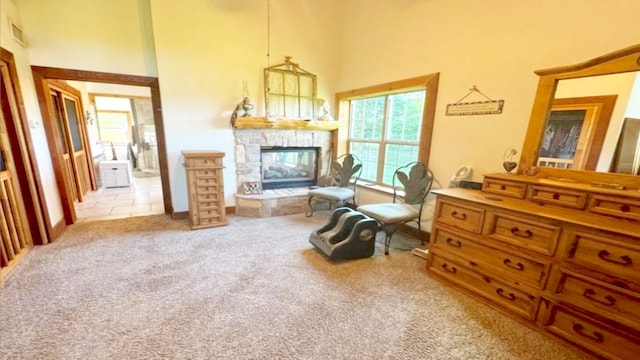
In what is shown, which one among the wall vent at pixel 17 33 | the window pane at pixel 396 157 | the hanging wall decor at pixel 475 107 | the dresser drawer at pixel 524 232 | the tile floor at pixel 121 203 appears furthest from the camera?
Result: the tile floor at pixel 121 203

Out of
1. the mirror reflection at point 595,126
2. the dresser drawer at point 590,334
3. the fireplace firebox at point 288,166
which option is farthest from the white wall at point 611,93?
the fireplace firebox at point 288,166

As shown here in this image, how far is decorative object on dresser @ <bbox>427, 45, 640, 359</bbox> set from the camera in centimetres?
144

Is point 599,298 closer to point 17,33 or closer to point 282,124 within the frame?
point 282,124

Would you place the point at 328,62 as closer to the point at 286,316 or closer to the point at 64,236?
the point at 286,316

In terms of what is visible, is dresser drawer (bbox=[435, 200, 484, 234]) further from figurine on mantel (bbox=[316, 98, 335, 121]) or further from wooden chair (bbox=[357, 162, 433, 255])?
figurine on mantel (bbox=[316, 98, 335, 121])

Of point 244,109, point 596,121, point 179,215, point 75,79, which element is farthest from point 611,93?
point 75,79

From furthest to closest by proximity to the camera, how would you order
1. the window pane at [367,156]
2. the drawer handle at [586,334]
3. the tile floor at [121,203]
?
the window pane at [367,156] → the tile floor at [121,203] → the drawer handle at [586,334]

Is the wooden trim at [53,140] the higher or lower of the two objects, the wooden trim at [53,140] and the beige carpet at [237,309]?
the higher

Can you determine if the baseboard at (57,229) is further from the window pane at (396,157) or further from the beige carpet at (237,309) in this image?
the window pane at (396,157)

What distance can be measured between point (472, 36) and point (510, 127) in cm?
98

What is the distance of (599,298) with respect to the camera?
58.6 inches

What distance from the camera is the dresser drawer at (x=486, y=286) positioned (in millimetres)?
1772

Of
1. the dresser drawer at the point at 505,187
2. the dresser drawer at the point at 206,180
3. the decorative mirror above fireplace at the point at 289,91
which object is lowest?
the dresser drawer at the point at 206,180

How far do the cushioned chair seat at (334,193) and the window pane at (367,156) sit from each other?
0.58 meters
